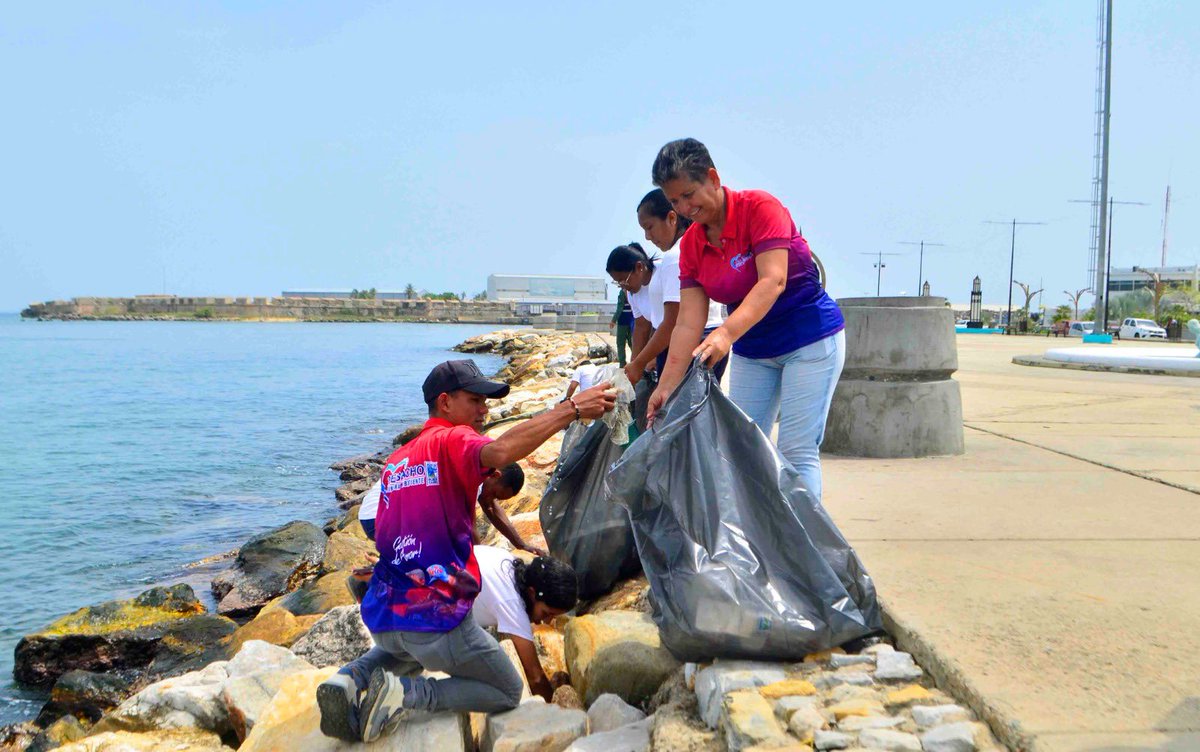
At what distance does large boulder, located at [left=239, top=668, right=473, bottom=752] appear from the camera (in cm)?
290

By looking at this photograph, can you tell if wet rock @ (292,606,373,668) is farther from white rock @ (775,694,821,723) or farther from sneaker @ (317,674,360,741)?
white rock @ (775,694,821,723)

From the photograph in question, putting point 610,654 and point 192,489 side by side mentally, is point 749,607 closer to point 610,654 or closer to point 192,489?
point 610,654

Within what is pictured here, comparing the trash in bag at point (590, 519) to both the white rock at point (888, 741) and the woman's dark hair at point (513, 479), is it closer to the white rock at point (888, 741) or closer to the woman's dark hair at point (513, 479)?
the woman's dark hair at point (513, 479)

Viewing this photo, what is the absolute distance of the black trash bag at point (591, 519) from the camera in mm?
4000

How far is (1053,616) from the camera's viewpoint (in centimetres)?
299

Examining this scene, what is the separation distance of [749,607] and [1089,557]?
5.35 feet

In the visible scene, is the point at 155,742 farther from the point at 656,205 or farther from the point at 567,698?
the point at 656,205

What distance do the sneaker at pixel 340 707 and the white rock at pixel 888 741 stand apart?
1.43 meters

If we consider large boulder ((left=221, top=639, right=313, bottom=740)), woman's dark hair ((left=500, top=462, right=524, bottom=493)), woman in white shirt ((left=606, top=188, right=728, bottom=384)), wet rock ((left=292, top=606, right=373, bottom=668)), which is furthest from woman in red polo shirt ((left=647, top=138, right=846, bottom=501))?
wet rock ((left=292, top=606, right=373, bottom=668))

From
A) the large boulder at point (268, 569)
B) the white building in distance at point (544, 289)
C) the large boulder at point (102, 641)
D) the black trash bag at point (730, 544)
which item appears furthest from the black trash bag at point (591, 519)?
the white building in distance at point (544, 289)

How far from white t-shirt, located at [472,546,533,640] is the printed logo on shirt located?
0.66 metres

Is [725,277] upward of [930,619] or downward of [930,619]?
upward

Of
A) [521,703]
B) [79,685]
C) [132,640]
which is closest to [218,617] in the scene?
[132,640]

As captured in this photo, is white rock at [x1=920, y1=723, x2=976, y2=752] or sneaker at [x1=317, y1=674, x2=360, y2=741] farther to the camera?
sneaker at [x1=317, y1=674, x2=360, y2=741]
